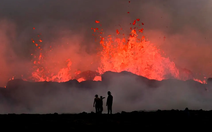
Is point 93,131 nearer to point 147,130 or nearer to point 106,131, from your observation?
point 106,131

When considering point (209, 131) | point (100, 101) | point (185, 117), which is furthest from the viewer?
point (100, 101)

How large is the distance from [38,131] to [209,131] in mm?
11073

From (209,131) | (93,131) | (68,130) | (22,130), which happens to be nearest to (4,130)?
(22,130)

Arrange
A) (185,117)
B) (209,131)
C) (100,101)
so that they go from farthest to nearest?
(100,101) → (185,117) → (209,131)

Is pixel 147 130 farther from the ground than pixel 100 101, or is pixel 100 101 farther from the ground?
pixel 100 101

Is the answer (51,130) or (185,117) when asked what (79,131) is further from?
(185,117)

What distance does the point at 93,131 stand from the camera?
56.5 feet

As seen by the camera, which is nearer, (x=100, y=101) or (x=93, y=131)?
(x=93, y=131)

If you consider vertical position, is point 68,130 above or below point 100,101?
below

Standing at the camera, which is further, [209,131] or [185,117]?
[185,117]

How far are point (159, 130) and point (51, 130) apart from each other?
7.25m

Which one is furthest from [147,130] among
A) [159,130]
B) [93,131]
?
[93,131]

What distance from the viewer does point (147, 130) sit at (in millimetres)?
17672

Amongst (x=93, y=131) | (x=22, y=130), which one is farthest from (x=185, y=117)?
(x=22, y=130)
